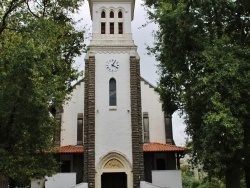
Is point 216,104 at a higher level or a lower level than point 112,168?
higher

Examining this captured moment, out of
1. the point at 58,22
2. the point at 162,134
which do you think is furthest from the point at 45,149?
the point at 162,134

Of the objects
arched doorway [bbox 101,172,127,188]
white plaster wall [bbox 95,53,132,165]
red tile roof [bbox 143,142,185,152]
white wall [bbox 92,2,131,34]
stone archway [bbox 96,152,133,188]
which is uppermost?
white wall [bbox 92,2,131,34]

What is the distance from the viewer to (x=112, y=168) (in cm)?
2772

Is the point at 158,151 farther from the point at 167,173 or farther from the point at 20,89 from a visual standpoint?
the point at 20,89

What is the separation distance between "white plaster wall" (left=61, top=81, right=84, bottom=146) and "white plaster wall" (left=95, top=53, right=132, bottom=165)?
4520mm

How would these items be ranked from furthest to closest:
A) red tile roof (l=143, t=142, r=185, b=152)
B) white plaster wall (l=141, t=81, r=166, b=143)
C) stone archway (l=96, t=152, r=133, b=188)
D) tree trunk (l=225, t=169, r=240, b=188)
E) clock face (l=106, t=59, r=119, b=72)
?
1. white plaster wall (l=141, t=81, r=166, b=143)
2. red tile roof (l=143, t=142, r=185, b=152)
3. clock face (l=106, t=59, r=119, b=72)
4. stone archway (l=96, t=152, r=133, b=188)
5. tree trunk (l=225, t=169, r=240, b=188)

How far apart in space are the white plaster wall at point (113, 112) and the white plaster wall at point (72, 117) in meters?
4.52

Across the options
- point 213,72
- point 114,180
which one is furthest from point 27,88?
point 114,180

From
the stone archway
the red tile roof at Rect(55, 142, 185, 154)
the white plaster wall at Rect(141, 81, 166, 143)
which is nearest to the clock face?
the white plaster wall at Rect(141, 81, 166, 143)

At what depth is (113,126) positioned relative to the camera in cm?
2830

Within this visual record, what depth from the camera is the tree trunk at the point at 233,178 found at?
18.7 m

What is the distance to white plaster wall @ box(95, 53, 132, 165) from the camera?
27844mm

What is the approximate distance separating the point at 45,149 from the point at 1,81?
450 centimetres

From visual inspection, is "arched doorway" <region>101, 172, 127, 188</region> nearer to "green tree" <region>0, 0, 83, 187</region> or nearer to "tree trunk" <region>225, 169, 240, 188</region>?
"green tree" <region>0, 0, 83, 187</region>
